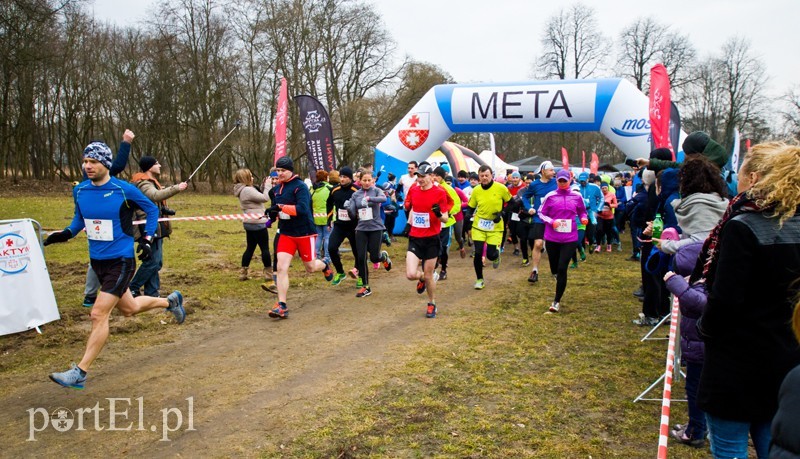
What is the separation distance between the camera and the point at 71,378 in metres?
4.49

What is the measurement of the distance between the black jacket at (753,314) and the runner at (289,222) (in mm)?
5496

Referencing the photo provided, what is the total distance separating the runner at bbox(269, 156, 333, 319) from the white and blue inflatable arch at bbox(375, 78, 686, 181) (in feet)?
27.5

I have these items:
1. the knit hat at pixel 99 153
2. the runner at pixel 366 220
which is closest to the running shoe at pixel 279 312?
the runner at pixel 366 220

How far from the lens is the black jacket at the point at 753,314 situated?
87.9 inches

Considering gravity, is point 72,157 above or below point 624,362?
above

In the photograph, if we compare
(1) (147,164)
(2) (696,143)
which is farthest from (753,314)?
(1) (147,164)

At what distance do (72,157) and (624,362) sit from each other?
39.4m

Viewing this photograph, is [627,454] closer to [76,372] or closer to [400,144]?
[76,372]

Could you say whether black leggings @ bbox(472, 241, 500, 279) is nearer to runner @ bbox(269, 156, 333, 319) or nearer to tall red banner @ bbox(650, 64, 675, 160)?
runner @ bbox(269, 156, 333, 319)

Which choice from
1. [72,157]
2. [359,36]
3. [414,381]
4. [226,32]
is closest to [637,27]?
[359,36]

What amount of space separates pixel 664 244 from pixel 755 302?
215 centimetres

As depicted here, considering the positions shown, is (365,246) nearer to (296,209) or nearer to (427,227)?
(427,227)

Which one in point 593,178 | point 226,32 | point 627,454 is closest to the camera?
point 627,454

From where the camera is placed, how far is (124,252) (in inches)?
193
